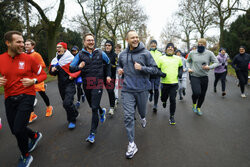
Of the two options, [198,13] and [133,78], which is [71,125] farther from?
[198,13]

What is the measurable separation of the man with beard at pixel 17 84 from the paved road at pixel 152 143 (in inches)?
25.1

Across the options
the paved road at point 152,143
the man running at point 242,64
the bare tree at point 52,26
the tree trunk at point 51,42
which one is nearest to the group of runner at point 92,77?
the paved road at point 152,143

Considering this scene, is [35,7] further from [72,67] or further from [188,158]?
[188,158]

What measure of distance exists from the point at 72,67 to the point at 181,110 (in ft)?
11.7

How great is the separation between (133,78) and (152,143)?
4.41 feet

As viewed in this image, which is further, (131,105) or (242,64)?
(242,64)

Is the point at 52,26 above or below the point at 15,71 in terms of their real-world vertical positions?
above

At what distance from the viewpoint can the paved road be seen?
96.9 inches

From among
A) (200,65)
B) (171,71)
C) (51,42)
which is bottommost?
(171,71)

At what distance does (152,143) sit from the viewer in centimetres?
296

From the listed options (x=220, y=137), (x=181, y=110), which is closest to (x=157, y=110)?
(x=181, y=110)

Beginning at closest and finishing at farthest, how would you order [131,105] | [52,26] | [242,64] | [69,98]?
[131,105] → [69,98] → [242,64] → [52,26]

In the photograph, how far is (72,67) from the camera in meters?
3.01

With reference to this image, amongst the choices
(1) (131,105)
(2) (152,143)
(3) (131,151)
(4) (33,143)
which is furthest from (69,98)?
(2) (152,143)
